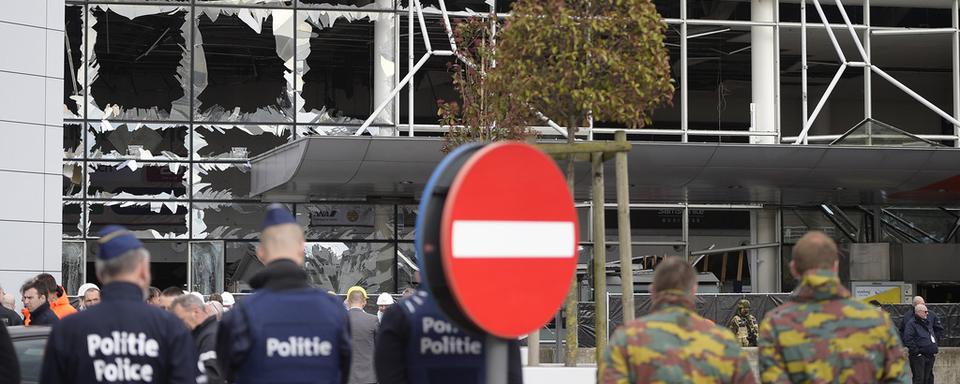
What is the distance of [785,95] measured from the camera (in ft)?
109

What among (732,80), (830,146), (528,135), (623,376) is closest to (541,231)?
(623,376)

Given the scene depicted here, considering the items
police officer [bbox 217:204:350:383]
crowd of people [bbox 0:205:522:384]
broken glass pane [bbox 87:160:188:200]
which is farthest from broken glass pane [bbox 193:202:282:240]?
police officer [bbox 217:204:350:383]

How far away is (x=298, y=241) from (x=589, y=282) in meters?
24.4

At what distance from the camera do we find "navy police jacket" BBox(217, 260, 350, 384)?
19.4ft

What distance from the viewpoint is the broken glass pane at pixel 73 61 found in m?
27.9

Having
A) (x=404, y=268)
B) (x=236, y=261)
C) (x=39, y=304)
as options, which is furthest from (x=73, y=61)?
(x=39, y=304)

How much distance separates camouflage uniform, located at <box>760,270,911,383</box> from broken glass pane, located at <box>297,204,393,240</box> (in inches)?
912

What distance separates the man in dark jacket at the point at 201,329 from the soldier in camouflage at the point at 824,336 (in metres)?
3.72

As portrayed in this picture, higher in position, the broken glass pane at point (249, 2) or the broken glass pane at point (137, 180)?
the broken glass pane at point (249, 2)

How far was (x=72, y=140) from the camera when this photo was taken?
2791 cm

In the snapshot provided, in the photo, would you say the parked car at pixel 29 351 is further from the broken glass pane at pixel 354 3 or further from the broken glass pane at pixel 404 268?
the broken glass pane at pixel 404 268

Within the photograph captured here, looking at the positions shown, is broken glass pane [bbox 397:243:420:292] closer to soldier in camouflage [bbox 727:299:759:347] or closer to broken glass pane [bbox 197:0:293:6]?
broken glass pane [bbox 197:0:293:6]

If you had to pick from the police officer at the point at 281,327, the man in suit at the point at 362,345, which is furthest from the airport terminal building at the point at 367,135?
the police officer at the point at 281,327

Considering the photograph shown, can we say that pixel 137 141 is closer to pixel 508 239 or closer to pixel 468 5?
pixel 468 5
